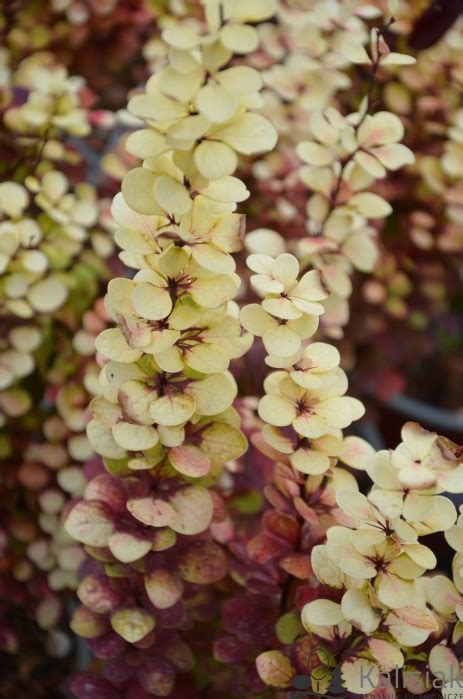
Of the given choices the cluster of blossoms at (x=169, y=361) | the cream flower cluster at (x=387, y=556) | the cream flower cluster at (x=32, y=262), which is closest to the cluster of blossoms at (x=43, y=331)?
the cream flower cluster at (x=32, y=262)

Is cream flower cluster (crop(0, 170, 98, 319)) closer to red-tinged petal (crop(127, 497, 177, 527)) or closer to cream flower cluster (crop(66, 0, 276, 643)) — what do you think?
cream flower cluster (crop(66, 0, 276, 643))

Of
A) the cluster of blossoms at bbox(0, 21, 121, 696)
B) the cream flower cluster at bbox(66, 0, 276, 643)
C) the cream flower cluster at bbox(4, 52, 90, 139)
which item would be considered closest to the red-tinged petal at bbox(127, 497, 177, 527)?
the cream flower cluster at bbox(66, 0, 276, 643)

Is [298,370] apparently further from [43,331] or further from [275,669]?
[43,331]

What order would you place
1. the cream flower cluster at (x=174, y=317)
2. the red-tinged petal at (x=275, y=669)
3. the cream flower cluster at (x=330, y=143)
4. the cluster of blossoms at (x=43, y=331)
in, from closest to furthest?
the cream flower cluster at (x=174, y=317), the red-tinged petal at (x=275, y=669), the cream flower cluster at (x=330, y=143), the cluster of blossoms at (x=43, y=331)

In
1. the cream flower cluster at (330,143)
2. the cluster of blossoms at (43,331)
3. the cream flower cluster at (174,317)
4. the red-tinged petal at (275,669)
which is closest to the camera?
the cream flower cluster at (174,317)

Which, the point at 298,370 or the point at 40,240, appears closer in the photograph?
the point at 298,370

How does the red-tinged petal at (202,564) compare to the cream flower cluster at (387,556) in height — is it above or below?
below

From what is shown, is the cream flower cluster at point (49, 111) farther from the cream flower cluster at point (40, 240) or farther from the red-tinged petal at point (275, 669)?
the red-tinged petal at point (275, 669)

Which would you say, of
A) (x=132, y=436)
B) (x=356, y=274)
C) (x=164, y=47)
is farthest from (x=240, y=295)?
(x=132, y=436)

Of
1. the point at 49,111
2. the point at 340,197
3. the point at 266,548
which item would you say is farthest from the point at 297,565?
the point at 49,111
